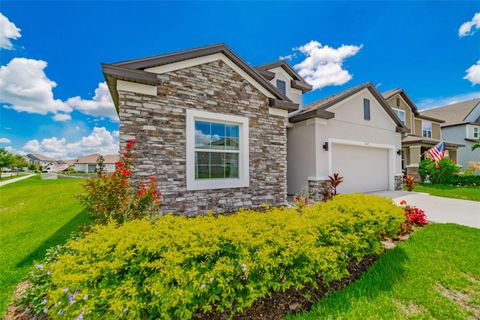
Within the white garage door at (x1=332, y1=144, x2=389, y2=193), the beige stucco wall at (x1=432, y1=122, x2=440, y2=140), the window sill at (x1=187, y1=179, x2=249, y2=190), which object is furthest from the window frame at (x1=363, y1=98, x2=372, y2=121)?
the beige stucco wall at (x1=432, y1=122, x2=440, y2=140)

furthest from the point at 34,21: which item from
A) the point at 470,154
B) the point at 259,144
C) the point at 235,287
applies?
the point at 470,154

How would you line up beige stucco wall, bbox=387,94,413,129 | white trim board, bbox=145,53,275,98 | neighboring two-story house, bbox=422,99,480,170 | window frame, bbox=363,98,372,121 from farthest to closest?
neighboring two-story house, bbox=422,99,480,170, beige stucco wall, bbox=387,94,413,129, window frame, bbox=363,98,372,121, white trim board, bbox=145,53,275,98

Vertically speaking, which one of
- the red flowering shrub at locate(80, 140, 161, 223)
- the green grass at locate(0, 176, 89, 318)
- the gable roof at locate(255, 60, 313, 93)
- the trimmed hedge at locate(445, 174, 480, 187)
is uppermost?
the gable roof at locate(255, 60, 313, 93)

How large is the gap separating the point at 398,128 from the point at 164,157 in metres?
13.1

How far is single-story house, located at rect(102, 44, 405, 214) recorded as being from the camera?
16.9ft

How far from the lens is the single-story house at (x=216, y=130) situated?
5164mm

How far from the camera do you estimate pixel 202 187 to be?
5816 millimetres

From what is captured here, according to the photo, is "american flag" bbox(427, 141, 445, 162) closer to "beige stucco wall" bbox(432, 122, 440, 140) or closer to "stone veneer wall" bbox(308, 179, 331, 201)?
"beige stucco wall" bbox(432, 122, 440, 140)

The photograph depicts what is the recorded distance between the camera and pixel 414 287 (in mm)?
2762

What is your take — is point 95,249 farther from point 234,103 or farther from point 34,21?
point 34,21

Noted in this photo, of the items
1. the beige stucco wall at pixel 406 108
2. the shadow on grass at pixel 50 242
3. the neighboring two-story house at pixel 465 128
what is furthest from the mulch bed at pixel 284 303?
the neighboring two-story house at pixel 465 128

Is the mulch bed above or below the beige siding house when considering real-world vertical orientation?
below

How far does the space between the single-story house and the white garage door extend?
0.99 feet

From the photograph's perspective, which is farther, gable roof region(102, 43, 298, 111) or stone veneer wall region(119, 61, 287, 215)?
stone veneer wall region(119, 61, 287, 215)
